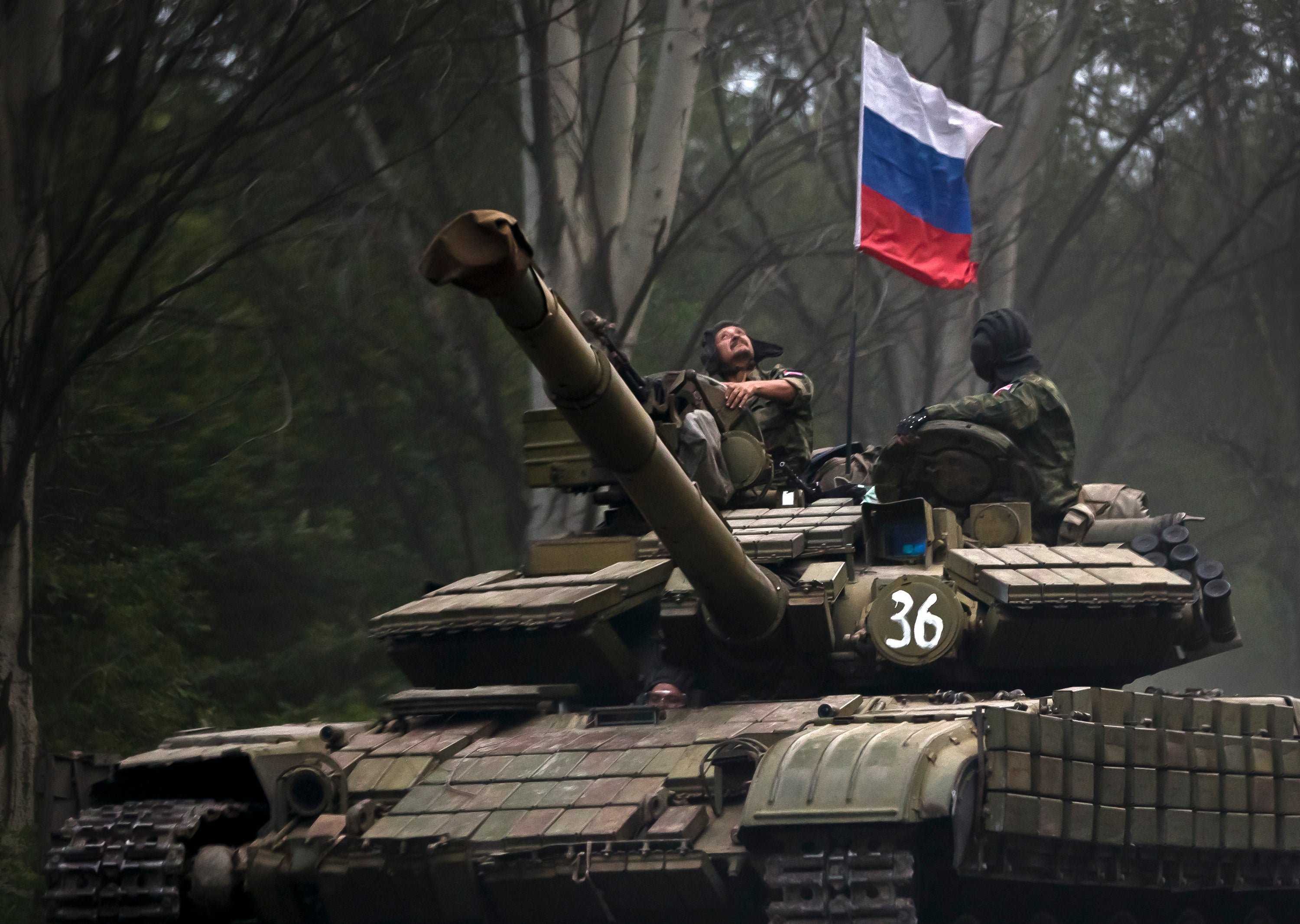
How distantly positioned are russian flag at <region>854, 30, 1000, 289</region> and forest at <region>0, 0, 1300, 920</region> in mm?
463

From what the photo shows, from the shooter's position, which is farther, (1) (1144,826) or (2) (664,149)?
(2) (664,149)

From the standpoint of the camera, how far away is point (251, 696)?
21875 mm

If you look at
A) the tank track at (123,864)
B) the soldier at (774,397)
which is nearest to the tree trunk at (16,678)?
the tank track at (123,864)

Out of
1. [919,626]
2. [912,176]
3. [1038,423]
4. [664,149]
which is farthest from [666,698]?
[664,149]

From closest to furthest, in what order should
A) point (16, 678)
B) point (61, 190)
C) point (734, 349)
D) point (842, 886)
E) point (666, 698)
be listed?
1. point (842, 886)
2. point (666, 698)
3. point (734, 349)
4. point (16, 678)
5. point (61, 190)

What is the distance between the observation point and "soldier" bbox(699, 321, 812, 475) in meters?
13.8


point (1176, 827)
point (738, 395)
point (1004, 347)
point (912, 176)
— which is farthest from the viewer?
point (912, 176)

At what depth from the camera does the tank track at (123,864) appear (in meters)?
9.96

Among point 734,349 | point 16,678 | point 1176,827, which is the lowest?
point 1176,827

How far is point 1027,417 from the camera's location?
12664 mm

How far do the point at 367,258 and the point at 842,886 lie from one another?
15288mm

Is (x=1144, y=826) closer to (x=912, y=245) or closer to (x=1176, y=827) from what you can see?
(x=1176, y=827)

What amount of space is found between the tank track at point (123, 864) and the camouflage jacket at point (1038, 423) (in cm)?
540

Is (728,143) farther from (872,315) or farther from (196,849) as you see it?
(196,849)
